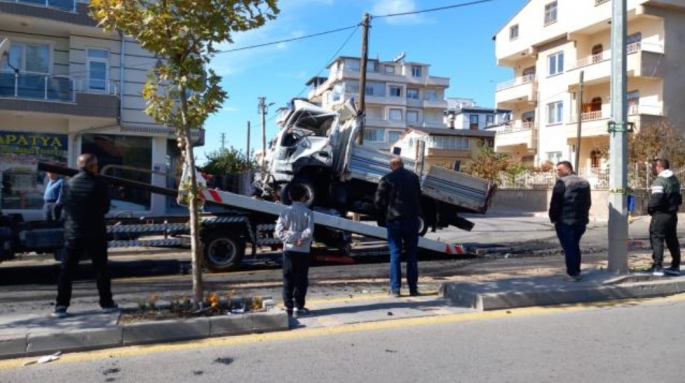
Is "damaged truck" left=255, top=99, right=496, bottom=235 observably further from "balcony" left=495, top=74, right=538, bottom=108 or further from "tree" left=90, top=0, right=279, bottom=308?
"balcony" left=495, top=74, right=538, bottom=108

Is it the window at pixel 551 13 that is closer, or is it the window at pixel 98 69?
the window at pixel 98 69

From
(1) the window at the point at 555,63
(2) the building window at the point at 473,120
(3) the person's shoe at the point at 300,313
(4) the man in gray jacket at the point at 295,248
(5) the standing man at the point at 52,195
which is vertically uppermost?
(2) the building window at the point at 473,120

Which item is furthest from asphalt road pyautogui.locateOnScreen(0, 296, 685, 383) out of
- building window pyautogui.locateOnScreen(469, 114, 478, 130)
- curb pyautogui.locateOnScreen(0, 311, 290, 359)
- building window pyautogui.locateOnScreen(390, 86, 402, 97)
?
building window pyautogui.locateOnScreen(469, 114, 478, 130)

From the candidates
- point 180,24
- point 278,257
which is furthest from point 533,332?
point 278,257

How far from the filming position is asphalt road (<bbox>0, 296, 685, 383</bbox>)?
4633 millimetres

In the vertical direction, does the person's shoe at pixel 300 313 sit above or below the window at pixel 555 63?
below

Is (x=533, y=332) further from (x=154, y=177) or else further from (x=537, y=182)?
(x=537, y=182)

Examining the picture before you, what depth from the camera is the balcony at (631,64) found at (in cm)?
A: 2914

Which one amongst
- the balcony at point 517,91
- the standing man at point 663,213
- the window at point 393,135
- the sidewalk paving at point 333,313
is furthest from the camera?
the window at point 393,135

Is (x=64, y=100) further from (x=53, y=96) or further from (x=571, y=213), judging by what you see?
(x=571, y=213)

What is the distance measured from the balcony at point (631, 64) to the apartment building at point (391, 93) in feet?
111

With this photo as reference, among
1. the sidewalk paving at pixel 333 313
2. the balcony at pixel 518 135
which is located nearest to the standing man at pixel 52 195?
the sidewalk paving at pixel 333 313

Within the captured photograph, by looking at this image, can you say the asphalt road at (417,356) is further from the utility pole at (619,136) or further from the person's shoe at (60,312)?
the utility pole at (619,136)

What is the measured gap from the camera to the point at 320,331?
19.4ft
